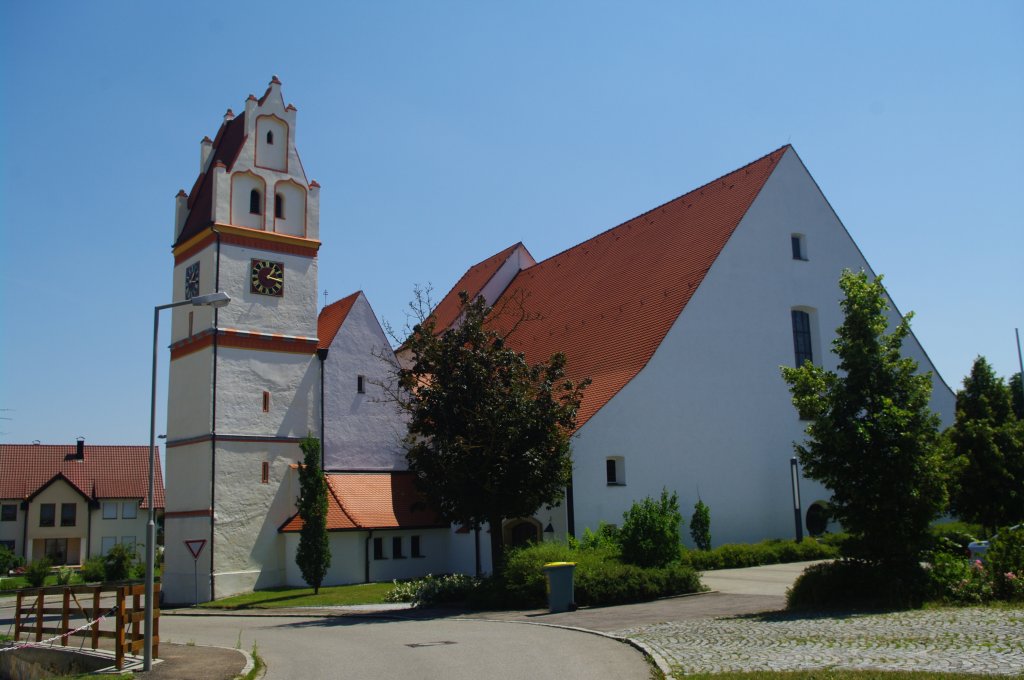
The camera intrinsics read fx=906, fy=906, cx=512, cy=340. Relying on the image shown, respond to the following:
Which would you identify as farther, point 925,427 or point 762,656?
point 925,427

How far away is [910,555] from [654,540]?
283 inches

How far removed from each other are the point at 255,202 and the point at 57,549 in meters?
36.5

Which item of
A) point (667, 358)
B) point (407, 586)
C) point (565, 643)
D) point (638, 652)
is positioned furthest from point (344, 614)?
point (667, 358)

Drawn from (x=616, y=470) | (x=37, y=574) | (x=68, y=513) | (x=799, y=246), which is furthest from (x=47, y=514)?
(x=799, y=246)

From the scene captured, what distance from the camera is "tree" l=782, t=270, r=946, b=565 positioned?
52.4 feet

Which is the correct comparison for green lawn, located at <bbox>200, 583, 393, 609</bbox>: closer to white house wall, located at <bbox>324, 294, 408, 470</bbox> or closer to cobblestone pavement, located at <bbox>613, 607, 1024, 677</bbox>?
white house wall, located at <bbox>324, 294, 408, 470</bbox>

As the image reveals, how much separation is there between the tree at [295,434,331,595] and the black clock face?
7660mm

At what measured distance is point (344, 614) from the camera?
2178cm

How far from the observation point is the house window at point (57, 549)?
56.9 meters

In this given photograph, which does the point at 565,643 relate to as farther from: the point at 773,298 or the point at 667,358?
the point at 773,298

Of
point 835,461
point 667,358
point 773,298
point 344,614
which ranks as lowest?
point 344,614

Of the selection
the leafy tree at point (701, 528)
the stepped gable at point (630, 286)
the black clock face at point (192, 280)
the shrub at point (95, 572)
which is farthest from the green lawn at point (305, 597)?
the shrub at point (95, 572)

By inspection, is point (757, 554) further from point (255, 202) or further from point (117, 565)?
point (117, 565)

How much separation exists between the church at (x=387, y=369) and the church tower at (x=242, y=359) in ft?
0.23
